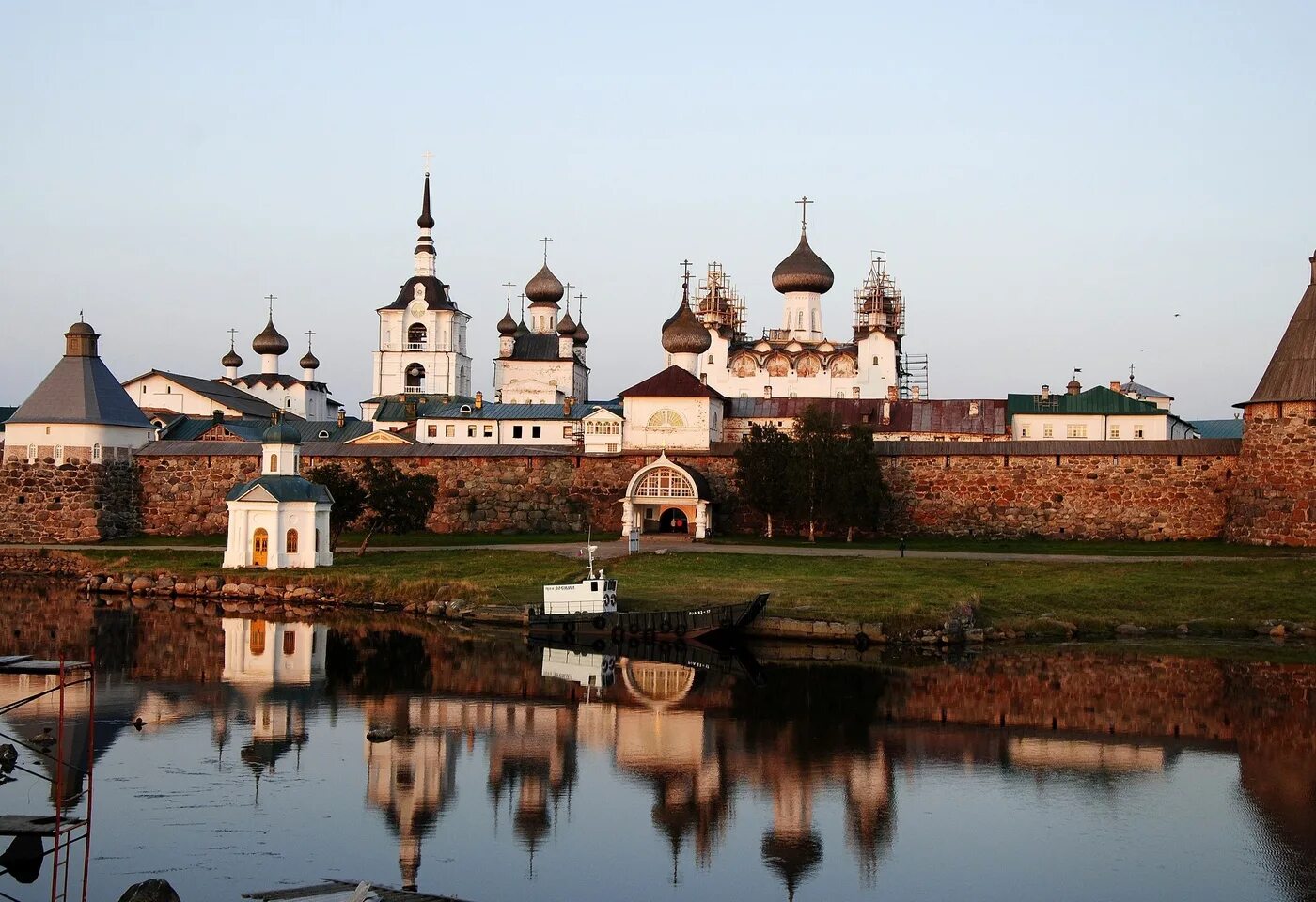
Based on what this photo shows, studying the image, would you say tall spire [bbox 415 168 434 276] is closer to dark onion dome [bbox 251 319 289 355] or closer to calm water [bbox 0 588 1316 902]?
dark onion dome [bbox 251 319 289 355]

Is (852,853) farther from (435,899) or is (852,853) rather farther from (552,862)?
(435,899)

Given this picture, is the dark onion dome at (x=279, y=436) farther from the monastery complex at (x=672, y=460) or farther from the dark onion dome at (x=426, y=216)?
the dark onion dome at (x=426, y=216)

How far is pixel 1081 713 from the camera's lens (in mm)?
20266

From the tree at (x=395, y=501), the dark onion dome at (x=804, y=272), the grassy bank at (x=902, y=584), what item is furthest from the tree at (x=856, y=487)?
the dark onion dome at (x=804, y=272)

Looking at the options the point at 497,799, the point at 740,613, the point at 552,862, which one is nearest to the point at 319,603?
the point at 740,613

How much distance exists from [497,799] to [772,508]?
78.6 ft

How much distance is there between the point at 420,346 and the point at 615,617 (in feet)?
157

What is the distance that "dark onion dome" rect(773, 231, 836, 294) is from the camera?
60875 millimetres

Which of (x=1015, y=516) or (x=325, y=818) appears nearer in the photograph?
(x=325, y=818)

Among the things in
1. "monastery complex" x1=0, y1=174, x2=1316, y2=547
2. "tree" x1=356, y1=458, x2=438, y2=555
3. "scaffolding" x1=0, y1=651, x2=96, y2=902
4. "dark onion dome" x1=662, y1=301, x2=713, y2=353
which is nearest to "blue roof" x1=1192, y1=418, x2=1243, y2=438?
"monastery complex" x1=0, y1=174, x2=1316, y2=547

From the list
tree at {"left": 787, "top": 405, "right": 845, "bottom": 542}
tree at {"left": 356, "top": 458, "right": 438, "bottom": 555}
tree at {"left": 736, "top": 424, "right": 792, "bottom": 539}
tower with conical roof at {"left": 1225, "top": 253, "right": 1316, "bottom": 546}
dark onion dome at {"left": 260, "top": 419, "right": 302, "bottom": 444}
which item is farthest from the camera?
tree at {"left": 736, "top": 424, "right": 792, "bottom": 539}

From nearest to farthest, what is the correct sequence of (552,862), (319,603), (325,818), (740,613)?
(552,862) → (325,818) → (740,613) → (319,603)

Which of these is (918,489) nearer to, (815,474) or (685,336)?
(815,474)

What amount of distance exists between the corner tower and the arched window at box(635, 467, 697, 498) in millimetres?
33644
